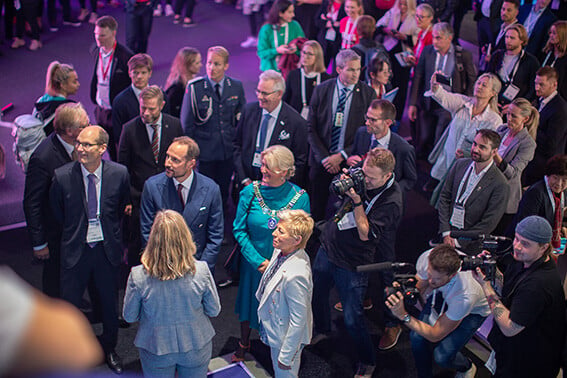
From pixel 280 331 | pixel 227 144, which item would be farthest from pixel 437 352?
pixel 227 144

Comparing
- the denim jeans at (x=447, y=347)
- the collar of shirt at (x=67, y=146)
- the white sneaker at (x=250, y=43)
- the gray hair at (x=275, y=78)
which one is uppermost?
the gray hair at (x=275, y=78)

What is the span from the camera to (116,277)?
3.93 meters

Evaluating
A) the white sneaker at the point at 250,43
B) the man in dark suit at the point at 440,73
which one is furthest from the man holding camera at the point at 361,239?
the white sneaker at the point at 250,43

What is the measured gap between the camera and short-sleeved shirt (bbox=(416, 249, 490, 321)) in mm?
3496

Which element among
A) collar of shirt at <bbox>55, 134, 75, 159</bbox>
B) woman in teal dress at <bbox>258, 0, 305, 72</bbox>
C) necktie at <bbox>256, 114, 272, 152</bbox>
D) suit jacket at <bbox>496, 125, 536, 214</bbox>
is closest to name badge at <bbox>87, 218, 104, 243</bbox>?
collar of shirt at <bbox>55, 134, 75, 159</bbox>

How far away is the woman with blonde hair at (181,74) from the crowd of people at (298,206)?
0.06 ft

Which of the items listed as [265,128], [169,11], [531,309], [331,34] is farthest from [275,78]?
[169,11]

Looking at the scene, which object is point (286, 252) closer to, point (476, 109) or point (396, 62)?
point (476, 109)

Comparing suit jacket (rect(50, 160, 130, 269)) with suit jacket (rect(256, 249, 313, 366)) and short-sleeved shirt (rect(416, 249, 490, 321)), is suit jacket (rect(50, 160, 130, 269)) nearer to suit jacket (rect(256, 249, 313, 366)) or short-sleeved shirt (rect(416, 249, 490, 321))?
suit jacket (rect(256, 249, 313, 366))

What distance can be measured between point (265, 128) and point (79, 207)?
5.38 feet

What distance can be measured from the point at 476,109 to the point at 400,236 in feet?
4.46

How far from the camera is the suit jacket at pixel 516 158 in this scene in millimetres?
4660

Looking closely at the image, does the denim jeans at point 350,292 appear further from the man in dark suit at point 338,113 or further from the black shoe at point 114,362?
the black shoe at point 114,362

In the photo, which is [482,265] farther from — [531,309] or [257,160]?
[257,160]
